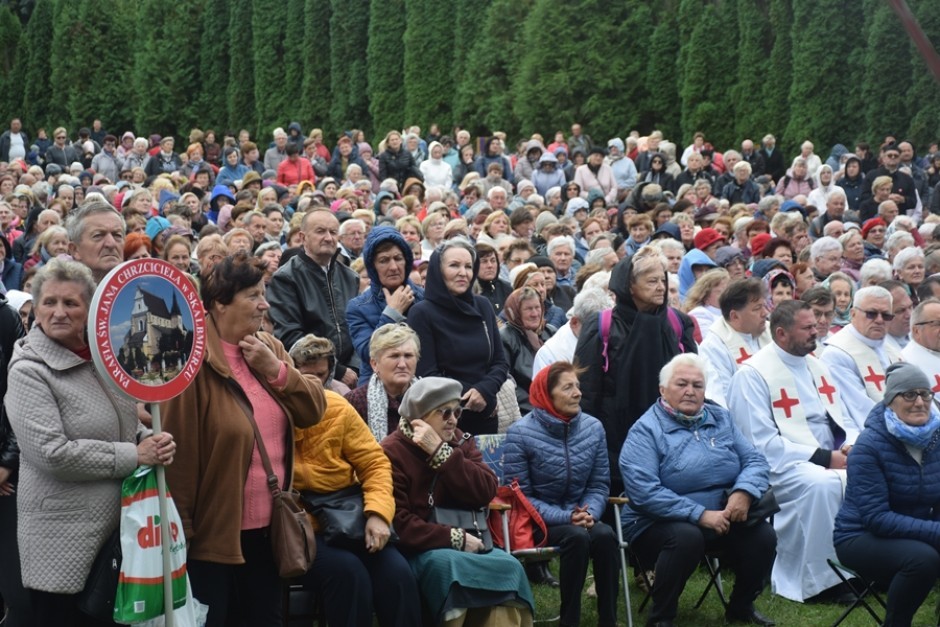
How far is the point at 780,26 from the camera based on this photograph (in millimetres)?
27688

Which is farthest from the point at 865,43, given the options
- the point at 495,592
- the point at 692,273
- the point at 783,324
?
the point at 495,592

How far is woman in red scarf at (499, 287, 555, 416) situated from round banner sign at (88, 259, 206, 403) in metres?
3.88

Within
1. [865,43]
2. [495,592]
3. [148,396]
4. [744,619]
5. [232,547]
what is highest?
[865,43]

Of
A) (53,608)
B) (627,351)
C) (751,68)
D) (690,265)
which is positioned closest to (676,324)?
(627,351)

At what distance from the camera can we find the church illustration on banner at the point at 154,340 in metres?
5.33

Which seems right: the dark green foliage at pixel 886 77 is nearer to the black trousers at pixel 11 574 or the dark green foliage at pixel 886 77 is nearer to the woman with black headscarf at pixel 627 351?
the woman with black headscarf at pixel 627 351

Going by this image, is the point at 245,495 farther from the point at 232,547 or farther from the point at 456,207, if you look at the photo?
the point at 456,207

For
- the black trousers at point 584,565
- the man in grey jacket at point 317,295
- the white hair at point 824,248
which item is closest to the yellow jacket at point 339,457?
the black trousers at point 584,565

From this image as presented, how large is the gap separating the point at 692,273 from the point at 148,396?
725cm

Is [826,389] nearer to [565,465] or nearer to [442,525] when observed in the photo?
[565,465]

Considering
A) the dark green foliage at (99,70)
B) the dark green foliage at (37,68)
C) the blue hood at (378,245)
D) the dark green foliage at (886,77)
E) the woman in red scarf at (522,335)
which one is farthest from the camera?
the dark green foliage at (37,68)

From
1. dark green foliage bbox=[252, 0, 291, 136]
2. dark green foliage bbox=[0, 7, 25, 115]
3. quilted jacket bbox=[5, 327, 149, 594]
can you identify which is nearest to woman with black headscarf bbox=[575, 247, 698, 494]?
quilted jacket bbox=[5, 327, 149, 594]

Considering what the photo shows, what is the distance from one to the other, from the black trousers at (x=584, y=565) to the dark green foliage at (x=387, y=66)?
29117 mm

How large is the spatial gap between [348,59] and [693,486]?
3096 cm
